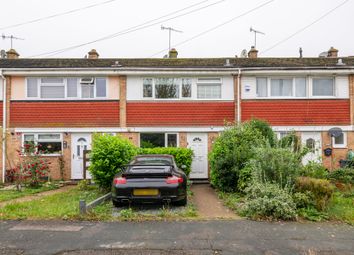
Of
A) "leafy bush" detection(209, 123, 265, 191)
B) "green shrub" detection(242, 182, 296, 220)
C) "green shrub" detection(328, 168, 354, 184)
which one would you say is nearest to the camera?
"green shrub" detection(242, 182, 296, 220)

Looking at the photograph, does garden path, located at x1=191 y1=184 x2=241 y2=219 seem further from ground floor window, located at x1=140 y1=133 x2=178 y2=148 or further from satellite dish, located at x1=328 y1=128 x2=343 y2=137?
satellite dish, located at x1=328 y1=128 x2=343 y2=137

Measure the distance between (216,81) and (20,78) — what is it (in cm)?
885

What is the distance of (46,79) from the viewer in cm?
1465

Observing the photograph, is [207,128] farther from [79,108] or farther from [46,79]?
[46,79]

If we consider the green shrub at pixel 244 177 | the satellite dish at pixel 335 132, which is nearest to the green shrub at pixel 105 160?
the green shrub at pixel 244 177

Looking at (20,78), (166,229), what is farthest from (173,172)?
(20,78)

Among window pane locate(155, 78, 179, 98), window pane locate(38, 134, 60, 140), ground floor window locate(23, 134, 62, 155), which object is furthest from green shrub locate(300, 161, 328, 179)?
window pane locate(38, 134, 60, 140)

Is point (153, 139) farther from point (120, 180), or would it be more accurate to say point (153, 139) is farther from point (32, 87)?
point (120, 180)

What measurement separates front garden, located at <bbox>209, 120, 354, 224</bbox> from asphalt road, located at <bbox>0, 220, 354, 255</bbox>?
21.5 inches

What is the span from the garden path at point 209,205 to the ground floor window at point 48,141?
669 centimetres

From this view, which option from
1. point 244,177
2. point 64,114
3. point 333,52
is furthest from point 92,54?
point 333,52

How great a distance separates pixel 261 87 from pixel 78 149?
8781 mm

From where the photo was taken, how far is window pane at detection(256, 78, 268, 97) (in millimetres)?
14836

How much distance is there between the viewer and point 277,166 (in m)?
8.13
